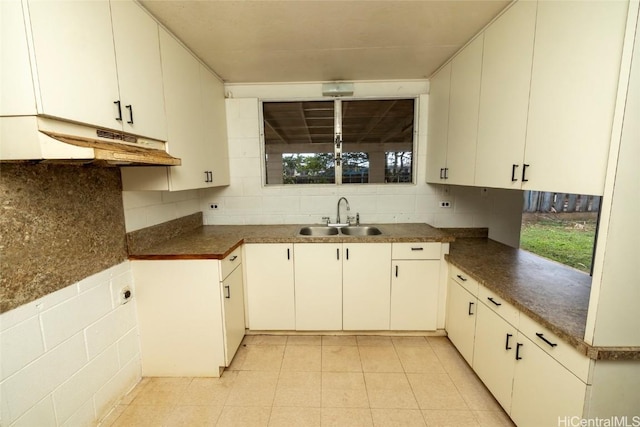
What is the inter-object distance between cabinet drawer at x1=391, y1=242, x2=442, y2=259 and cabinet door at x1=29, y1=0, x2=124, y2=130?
208 cm

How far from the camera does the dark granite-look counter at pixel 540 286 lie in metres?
1.11

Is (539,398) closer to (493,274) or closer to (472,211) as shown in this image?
(493,274)

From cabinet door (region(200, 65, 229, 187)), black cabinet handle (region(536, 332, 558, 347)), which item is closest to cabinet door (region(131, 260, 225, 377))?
cabinet door (region(200, 65, 229, 187))

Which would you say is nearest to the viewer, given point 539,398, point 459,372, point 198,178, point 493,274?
point 539,398

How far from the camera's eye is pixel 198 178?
2.18 meters

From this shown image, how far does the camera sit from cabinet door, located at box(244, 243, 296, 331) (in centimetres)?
235

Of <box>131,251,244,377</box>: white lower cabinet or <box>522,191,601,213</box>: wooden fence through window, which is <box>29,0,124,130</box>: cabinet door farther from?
<box>522,191,601,213</box>: wooden fence through window

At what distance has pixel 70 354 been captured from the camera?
55.7 inches

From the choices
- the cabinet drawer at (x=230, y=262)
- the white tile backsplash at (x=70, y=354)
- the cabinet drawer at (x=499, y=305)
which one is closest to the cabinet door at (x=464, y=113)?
the cabinet drawer at (x=499, y=305)

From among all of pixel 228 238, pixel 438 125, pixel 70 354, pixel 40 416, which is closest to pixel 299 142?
pixel 228 238

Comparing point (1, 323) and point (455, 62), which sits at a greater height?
point (455, 62)

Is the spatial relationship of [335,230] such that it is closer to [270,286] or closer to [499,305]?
[270,286]

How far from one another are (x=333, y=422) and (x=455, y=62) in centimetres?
278

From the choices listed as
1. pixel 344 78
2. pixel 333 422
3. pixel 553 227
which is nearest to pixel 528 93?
pixel 553 227
